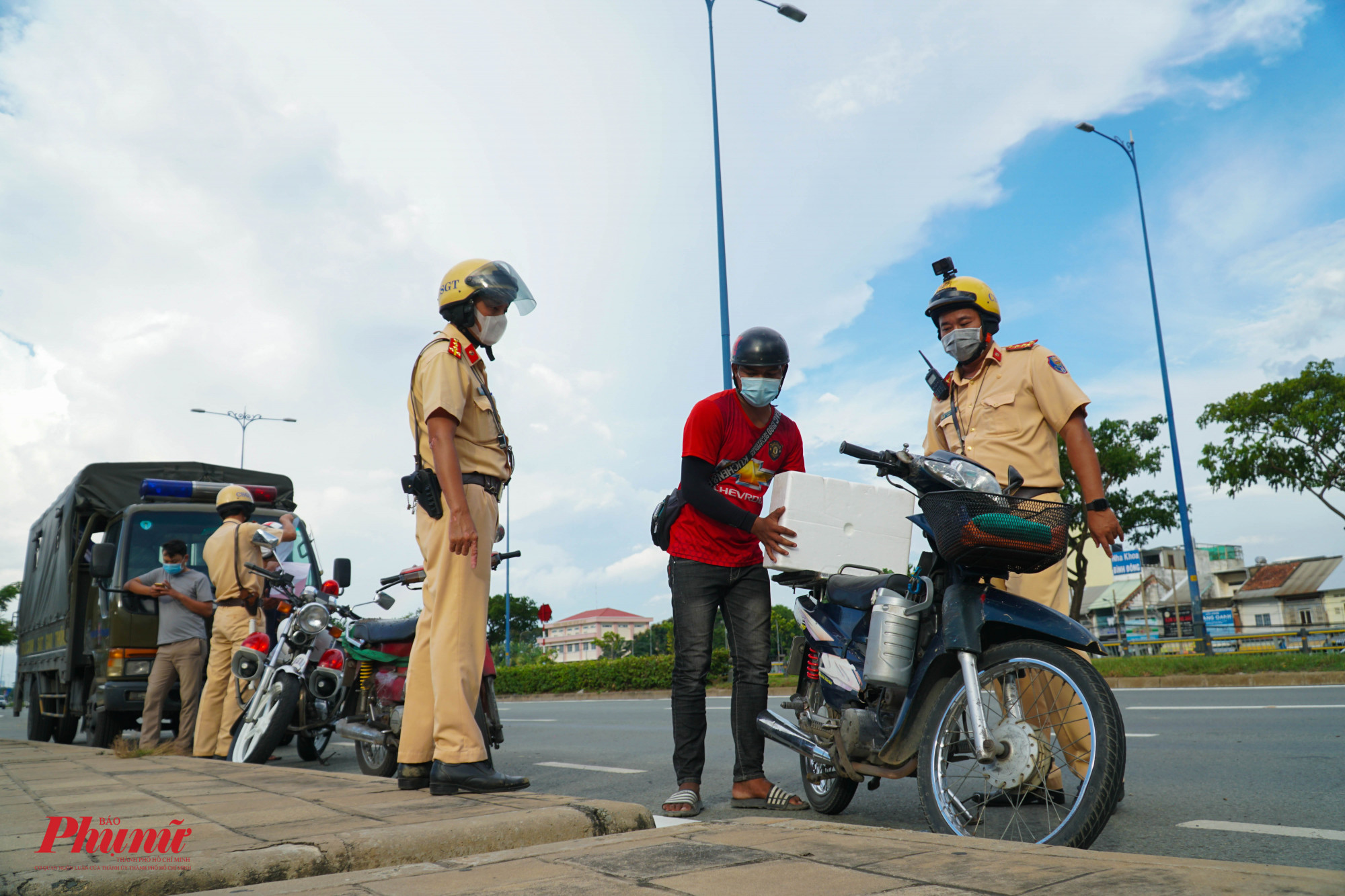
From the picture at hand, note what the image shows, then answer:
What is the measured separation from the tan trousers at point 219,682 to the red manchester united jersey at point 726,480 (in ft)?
15.1

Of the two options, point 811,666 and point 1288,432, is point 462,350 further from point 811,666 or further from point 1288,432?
point 1288,432

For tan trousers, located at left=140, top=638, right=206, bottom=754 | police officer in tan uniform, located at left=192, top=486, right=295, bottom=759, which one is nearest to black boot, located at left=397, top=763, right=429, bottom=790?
police officer in tan uniform, located at left=192, top=486, right=295, bottom=759

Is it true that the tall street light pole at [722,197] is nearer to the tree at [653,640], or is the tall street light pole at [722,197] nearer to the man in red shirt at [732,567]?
the man in red shirt at [732,567]

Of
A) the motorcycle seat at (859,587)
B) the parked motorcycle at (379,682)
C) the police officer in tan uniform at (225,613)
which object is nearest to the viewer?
the motorcycle seat at (859,587)

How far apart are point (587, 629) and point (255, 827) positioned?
6050 inches

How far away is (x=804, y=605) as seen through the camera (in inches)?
177

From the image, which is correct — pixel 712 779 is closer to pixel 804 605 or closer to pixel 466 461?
pixel 804 605

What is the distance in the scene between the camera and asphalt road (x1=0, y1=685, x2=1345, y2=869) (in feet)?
11.3

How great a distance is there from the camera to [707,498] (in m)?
4.34

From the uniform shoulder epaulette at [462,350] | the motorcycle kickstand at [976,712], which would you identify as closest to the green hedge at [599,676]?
the uniform shoulder epaulette at [462,350]

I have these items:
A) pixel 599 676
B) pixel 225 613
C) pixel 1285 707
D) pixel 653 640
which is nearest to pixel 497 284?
pixel 225 613

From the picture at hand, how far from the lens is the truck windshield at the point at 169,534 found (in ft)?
31.1

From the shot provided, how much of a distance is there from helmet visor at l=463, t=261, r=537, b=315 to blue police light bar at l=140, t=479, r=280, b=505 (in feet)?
21.0

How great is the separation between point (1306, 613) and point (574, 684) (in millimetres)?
52509
